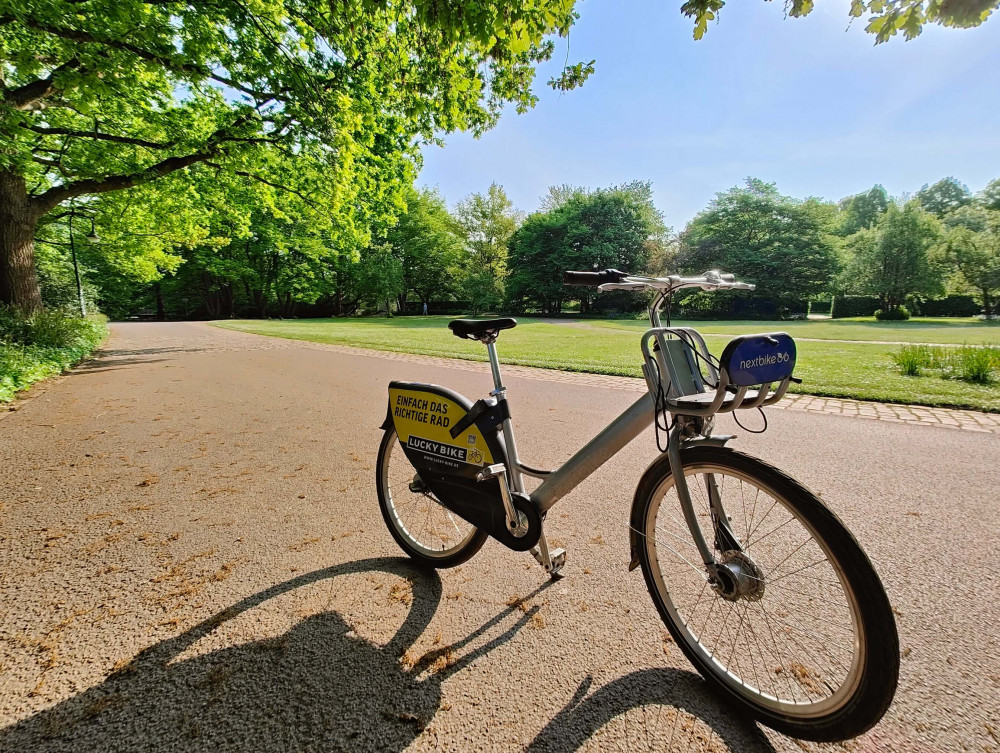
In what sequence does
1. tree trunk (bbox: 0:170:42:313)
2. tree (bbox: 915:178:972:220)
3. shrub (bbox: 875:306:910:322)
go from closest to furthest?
tree trunk (bbox: 0:170:42:313) < shrub (bbox: 875:306:910:322) < tree (bbox: 915:178:972:220)

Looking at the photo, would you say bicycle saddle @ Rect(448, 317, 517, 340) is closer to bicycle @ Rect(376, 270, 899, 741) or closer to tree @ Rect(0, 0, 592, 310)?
bicycle @ Rect(376, 270, 899, 741)

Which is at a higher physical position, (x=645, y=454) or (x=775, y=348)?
(x=775, y=348)

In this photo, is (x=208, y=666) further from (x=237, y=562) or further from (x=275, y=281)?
(x=275, y=281)

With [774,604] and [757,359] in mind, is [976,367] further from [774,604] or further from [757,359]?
[757,359]

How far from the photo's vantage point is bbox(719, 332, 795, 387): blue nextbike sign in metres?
1.28

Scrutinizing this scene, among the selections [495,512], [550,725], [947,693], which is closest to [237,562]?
[495,512]

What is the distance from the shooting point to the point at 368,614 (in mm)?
2049

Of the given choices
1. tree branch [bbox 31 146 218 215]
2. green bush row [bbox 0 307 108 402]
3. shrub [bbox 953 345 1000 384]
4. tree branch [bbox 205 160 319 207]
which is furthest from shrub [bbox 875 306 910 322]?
green bush row [bbox 0 307 108 402]

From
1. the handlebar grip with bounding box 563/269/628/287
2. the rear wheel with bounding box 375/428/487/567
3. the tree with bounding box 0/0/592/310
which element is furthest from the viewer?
the tree with bounding box 0/0/592/310

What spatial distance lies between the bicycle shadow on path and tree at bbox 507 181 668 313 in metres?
38.7

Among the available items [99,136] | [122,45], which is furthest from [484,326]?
[99,136]

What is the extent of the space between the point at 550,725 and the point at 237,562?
78.2 inches

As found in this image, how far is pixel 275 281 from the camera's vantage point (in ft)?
143

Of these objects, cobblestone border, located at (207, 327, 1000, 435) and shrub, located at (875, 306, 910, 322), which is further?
shrub, located at (875, 306, 910, 322)
